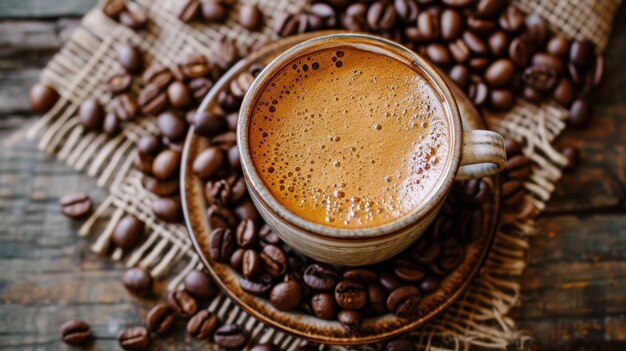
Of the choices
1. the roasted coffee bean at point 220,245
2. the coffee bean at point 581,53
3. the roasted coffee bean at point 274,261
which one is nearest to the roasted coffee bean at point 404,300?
the roasted coffee bean at point 274,261

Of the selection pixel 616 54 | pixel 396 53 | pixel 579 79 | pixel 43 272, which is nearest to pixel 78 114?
pixel 43 272

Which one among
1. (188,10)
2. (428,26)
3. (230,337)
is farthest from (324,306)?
(188,10)

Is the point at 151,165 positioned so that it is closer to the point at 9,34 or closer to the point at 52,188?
the point at 52,188

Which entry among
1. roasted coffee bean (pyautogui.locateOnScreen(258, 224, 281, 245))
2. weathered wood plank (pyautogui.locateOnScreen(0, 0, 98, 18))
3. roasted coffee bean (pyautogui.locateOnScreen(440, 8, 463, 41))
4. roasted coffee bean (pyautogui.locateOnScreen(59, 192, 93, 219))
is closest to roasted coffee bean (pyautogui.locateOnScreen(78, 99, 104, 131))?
roasted coffee bean (pyautogui.locateOnScreen(59, 192, 93, 219))

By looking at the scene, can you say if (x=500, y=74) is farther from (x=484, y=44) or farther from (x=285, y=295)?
(x=285, y=295)

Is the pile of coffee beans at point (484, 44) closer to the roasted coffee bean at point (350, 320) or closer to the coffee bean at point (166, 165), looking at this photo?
the coffee bean at point (166, 165)
